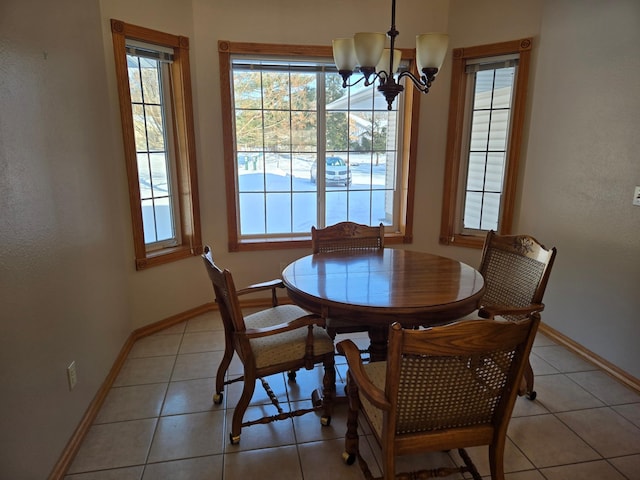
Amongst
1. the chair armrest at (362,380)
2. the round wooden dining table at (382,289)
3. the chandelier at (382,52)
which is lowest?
the chair armrest at (362,380)

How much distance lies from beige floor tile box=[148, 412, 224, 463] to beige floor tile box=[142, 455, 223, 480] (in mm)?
32

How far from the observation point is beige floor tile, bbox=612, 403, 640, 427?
85.9 inches

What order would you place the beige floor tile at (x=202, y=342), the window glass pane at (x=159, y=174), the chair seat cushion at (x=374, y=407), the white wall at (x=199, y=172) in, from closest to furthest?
the chair seat cushion at (x=374, y=407), the white wall at (x=199, y=172), the beige floor tile at (x=202, y=342), the window glass pane at (x=159, y=174)

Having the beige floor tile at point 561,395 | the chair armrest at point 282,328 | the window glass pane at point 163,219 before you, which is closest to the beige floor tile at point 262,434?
the chair armrest at point 282,328

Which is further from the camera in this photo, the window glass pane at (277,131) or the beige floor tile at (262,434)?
the window glass pane at (277,131)

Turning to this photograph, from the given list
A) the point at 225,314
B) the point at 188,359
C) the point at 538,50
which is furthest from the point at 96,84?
the point at 538,50

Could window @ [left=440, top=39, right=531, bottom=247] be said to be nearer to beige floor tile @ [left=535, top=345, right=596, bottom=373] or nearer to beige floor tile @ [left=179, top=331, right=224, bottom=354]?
beige floor tile @ [left=535, top=345, right=596, bottom=373]

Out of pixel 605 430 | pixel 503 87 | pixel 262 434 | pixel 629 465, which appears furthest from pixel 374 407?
pixel 503 87

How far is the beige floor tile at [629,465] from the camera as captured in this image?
1.81 metres

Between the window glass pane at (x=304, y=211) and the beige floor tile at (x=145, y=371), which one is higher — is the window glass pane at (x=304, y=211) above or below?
above

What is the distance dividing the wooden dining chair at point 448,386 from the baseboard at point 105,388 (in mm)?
1397

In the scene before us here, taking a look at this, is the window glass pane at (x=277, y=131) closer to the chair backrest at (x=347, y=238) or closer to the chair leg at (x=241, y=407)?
the chair backrest at (x=347, y=238)

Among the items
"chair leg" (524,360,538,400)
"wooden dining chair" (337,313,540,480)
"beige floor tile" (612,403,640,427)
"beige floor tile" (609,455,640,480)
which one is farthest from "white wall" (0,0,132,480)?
"beige floor tile" (612,403,640,427)

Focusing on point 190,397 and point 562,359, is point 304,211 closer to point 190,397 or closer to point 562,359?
point 190,397
